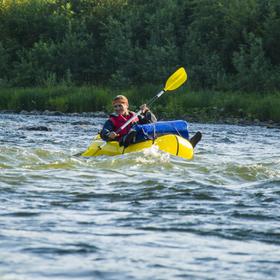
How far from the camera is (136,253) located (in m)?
4.50

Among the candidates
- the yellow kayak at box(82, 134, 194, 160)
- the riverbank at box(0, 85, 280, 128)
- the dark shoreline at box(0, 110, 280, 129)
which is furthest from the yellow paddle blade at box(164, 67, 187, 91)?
the riverbank at box(0, 85, 280, 128)

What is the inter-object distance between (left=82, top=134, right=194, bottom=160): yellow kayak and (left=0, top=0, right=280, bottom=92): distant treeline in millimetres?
18099

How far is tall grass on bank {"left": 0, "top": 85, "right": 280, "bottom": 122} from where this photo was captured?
23034 millimetres

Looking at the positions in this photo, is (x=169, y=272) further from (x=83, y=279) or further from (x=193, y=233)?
(x=193, y=233)

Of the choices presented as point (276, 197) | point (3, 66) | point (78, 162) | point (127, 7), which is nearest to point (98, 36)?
point (127, 7)

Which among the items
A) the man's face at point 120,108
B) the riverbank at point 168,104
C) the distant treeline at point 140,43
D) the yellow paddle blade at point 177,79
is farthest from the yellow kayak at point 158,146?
the distant treeline at point 140,43

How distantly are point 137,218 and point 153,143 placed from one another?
184 inches

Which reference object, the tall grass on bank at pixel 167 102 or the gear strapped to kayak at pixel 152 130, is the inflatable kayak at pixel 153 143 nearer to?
the gear strapped to kayak at pixel 152 130

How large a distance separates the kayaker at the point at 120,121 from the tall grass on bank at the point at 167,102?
36.8 ft

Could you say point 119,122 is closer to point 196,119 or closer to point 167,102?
point 196,119

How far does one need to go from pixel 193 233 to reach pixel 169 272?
976mm

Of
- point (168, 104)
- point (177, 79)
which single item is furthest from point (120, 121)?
point (168, 104)

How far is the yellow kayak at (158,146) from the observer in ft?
33.5

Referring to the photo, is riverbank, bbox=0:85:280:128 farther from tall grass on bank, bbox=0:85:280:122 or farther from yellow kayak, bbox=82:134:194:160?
yellow kayak, bbox=82:134:194:160
